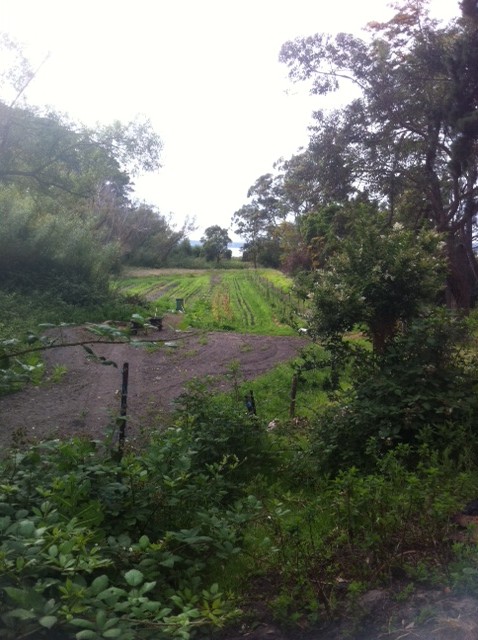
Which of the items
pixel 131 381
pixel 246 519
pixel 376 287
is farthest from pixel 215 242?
pixel 246 519

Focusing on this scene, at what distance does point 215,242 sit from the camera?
72.3 metres

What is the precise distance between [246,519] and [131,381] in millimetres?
9431

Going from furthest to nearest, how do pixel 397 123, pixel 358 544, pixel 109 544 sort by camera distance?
pixel 397 123 → pixel 358 544 → pixel 109 544

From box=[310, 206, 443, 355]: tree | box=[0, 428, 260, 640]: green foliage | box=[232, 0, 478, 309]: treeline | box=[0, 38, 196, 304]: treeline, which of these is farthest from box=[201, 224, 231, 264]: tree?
box=[0, 428, 260, 640]: green foliage

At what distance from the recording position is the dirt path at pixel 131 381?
895cm

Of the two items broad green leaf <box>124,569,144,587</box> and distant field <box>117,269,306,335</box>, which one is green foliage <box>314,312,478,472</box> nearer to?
broad green leaf <box>124,569,144,587</box>

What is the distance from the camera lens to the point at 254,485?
489 cm

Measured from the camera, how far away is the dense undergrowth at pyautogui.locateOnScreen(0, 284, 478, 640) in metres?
2.20

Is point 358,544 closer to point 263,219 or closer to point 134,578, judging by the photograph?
point 134,578

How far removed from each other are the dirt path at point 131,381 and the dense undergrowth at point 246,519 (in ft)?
5.12

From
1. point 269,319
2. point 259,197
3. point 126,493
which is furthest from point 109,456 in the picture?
point 259,197

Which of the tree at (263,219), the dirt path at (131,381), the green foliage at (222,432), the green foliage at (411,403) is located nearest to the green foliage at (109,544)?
the green foliage at (222,432)

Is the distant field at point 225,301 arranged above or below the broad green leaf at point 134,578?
above

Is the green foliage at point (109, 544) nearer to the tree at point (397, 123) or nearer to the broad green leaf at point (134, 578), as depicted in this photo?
the broad green leaf at point (134, 578)
